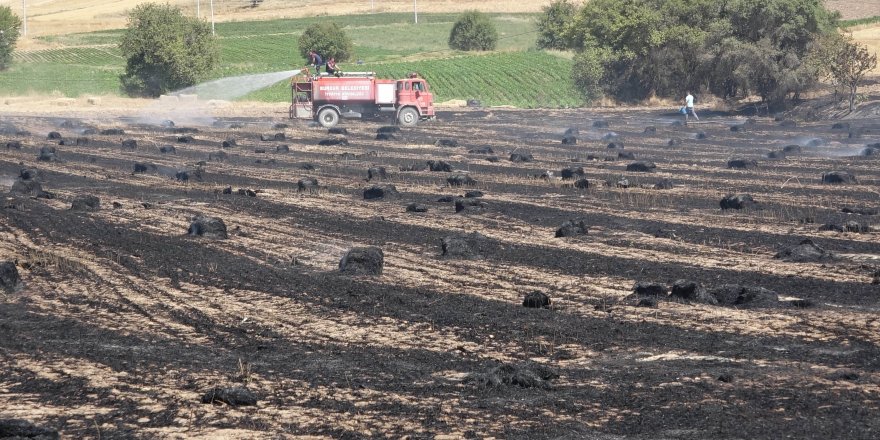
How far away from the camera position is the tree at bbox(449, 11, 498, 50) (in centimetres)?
10869

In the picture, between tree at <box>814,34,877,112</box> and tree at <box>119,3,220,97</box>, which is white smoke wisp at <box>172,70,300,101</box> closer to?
tree at <box>119,3,220,97</box>

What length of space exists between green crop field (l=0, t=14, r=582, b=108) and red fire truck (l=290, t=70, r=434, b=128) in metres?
19.9

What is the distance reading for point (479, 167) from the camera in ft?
102

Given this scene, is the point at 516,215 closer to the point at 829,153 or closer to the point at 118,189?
the point at 118,189

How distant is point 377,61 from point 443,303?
82.2m

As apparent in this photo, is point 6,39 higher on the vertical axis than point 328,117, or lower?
higher

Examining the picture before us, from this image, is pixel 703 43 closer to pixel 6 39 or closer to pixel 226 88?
pixel 226 88

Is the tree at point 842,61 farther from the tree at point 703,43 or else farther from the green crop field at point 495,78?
the green crop field at point 495,78

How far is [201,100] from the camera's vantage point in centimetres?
6700

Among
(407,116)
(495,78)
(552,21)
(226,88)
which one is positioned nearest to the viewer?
(407,116)

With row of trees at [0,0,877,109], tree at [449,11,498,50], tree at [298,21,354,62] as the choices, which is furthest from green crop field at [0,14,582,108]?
row of trees at [0,0,877,109]

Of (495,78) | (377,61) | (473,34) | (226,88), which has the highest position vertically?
(473,34)

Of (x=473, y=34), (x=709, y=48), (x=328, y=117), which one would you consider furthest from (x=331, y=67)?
(x=473, y=34)

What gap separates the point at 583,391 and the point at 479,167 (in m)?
21.4
